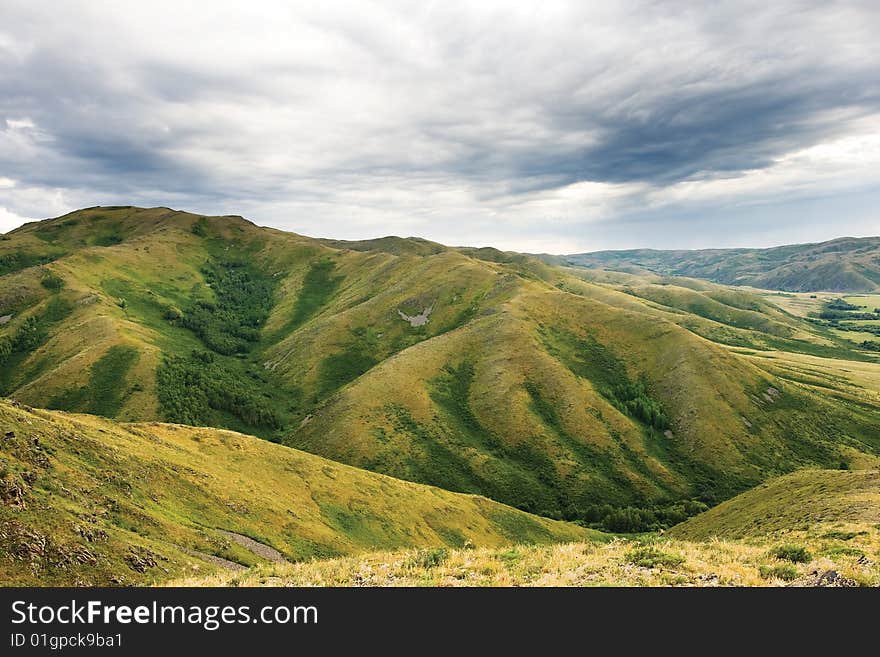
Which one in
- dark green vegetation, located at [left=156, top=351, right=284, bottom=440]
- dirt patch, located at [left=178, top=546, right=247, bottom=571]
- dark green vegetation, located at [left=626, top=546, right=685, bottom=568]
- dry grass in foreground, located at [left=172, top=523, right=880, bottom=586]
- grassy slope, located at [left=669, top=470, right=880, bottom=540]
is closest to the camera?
dry grass in foreground, located at [left=172, top=523, right=880, bottom=586]

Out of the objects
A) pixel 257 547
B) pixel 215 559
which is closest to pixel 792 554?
pixel 215 559

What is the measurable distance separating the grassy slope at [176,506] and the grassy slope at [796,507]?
94.8 ft

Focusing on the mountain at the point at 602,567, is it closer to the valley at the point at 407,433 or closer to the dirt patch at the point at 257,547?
the valley at the point at 407,433

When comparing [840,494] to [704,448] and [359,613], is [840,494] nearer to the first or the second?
[359,613]

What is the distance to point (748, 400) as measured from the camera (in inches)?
5384

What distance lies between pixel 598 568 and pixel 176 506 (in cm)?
3979

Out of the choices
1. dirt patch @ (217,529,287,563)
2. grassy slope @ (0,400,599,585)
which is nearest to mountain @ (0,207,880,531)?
grassy slope @ (0,400,599,585)

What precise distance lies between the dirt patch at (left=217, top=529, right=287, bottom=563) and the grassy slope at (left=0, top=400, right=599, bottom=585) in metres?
0.90

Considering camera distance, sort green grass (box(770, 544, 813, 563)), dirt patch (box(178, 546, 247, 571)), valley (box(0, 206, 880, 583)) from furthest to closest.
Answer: valley (box(0, 206, 880, 583))
dirt patch (box(178, 546, 247, 571))
green grass (box(770, 544, 813, 563))

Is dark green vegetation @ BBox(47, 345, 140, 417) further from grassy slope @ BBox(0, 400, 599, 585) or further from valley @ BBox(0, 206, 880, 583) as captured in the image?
grassy slope @ BBox(0, 400, 599, 585)

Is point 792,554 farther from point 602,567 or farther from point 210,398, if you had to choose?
point 210,398

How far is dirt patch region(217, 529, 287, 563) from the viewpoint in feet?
132

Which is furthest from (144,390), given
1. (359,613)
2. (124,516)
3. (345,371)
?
(359,613)

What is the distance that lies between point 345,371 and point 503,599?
179 metres
